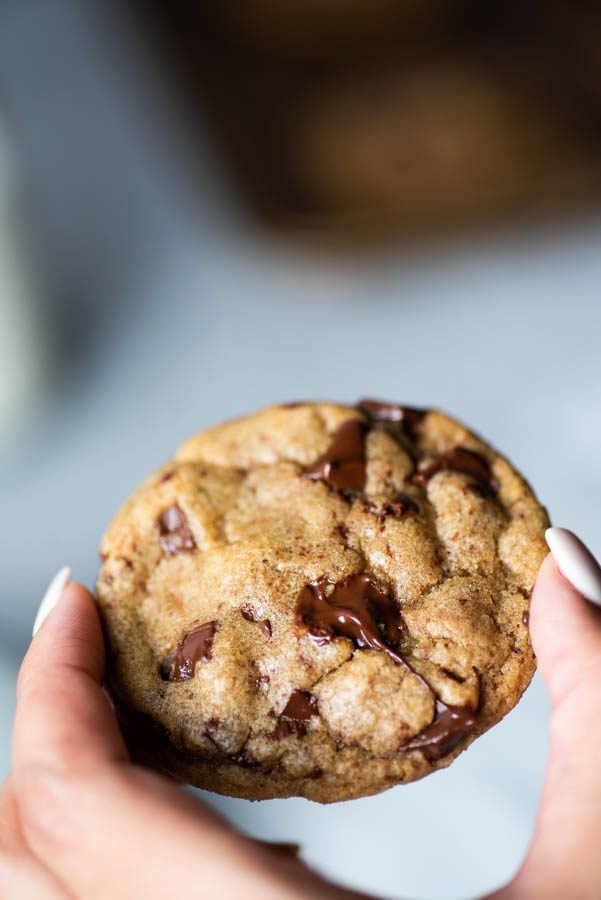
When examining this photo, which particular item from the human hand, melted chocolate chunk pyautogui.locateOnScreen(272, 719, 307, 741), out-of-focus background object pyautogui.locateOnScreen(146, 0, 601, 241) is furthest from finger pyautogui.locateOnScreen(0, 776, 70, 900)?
out-of-focus background object pyautogui.locateOnScreen(146, 0, 601, 241)

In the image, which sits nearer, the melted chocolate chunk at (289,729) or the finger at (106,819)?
the finger at (106,819)

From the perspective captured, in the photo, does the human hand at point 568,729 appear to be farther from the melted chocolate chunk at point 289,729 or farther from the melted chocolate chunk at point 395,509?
the melted chocolate chunk at point 289,729

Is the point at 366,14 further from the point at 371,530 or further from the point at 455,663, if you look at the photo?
the point at 455,663

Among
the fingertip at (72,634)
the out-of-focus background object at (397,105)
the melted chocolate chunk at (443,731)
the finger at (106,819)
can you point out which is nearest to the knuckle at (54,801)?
the finger at (106,819)

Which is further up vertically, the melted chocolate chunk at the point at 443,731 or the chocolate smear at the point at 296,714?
the melted chocolate chunk at the point at 443,731

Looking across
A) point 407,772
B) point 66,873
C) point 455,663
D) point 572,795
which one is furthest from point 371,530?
point 66,873

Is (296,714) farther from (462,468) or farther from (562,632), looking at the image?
(462,468)

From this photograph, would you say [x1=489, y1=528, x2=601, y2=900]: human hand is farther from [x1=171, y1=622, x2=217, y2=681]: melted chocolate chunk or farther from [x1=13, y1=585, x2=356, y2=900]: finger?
[x1=171, y1=622, x2=217, y2=681]: melted chocolate chunk

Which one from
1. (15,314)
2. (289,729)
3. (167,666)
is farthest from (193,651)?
(15,314)
